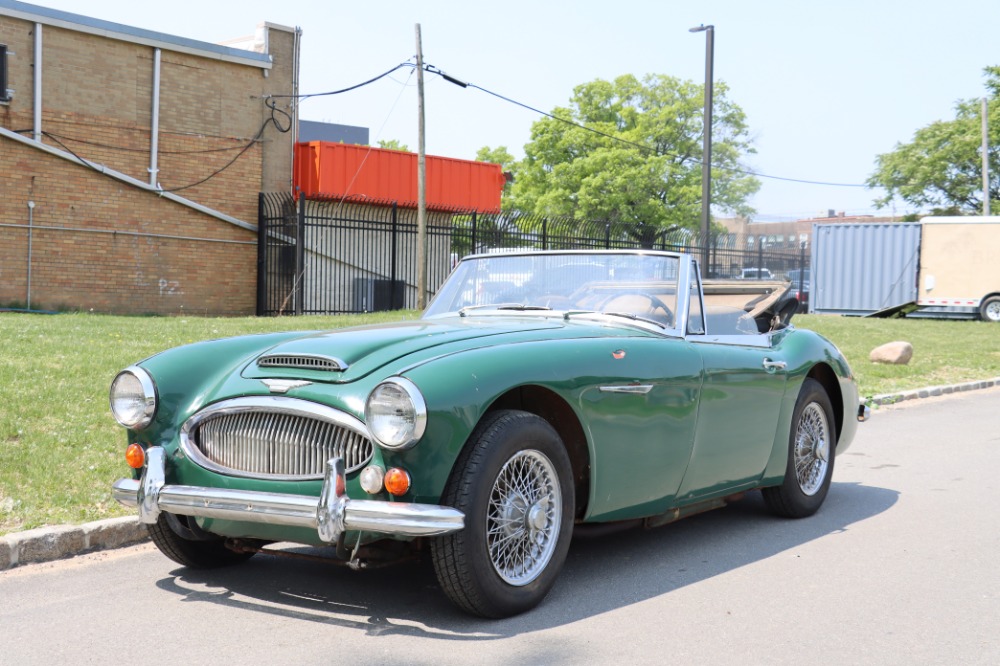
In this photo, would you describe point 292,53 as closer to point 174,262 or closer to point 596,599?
point 174,262

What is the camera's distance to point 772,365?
6.00 meters

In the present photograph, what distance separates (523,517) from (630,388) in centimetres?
86

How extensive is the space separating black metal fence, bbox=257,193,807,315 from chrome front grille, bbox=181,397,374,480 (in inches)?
716

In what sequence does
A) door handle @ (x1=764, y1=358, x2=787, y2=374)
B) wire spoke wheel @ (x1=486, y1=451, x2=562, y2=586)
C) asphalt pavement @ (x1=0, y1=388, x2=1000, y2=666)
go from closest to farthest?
1. asphalt pavement @ (x1=0, y1=388, x2=1000, y2=666)
2. wire spoke wheel @ (x1=486, y1=451, x2=562, y2=586)
3. door handle @ (x1=764, y1=358, x2=787, y2=374)

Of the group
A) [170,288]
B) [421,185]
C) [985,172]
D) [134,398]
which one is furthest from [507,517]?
[985,172]

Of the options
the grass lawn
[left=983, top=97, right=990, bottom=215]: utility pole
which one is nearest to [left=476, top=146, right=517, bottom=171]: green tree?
[left=983, top=97, right=990, bottom=215]: utility pole

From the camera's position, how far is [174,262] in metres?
23.0

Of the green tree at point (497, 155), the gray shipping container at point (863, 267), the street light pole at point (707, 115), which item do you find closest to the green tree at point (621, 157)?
the green tree at point (497, 155)

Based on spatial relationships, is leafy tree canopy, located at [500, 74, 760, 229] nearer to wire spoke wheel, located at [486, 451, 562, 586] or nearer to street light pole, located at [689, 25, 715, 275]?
street light pole, located at [689, 25, 715, 275]

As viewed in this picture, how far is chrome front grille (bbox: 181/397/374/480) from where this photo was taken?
4.05m

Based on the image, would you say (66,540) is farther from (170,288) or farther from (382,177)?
(382,177)

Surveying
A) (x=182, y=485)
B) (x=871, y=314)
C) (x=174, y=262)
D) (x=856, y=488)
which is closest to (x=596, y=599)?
(x=182, y=485)

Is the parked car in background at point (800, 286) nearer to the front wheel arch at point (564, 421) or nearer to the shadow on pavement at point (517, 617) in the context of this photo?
the shadow on pavement at point (517, 617)

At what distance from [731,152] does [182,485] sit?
63955mm
